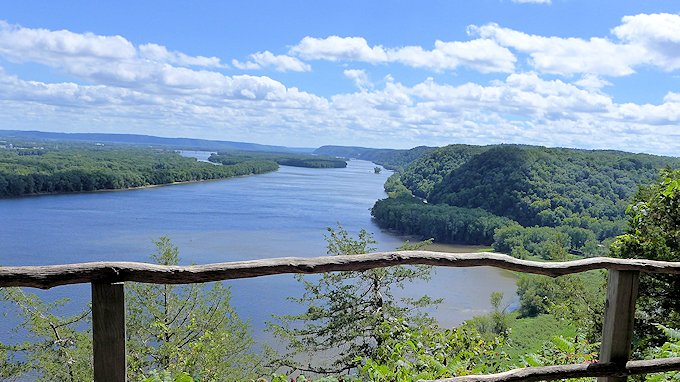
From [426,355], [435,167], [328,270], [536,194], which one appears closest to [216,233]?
[536,194]

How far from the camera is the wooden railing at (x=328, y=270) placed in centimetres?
114

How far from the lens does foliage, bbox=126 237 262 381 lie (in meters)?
7.17

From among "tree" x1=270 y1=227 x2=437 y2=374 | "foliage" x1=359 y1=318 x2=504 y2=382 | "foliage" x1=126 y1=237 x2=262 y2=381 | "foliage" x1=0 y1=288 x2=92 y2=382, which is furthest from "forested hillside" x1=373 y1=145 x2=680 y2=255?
"foliage" x1=359 y1=318 x2=504 y2=382

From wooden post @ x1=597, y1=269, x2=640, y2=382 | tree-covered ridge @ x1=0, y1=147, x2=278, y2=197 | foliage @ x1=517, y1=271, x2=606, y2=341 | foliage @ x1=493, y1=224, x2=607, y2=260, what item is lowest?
foliage @ x1=493, y1=224, x2=607, y2=260

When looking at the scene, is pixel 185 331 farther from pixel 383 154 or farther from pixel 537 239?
pixel 383 154

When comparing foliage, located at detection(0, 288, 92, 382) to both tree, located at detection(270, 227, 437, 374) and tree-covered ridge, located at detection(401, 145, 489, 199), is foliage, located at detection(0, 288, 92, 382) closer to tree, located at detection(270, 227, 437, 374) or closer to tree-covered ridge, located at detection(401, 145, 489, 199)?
tree, located at detection(270, 227, 437, 374)

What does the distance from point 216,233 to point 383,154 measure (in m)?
102

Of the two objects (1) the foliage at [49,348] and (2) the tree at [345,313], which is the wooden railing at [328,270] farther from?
(1) the foliage at [49,348]

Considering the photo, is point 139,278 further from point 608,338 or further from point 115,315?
point 608,338

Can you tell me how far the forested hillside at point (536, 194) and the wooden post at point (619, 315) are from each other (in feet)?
84.4

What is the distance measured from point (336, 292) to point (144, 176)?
4894 centimetres

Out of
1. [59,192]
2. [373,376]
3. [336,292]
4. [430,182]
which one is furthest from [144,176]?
[373,376]

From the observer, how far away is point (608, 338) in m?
1.68

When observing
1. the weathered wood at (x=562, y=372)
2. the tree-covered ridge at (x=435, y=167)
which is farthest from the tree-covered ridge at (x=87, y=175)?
the weathered wood at (x=562, y=372)
